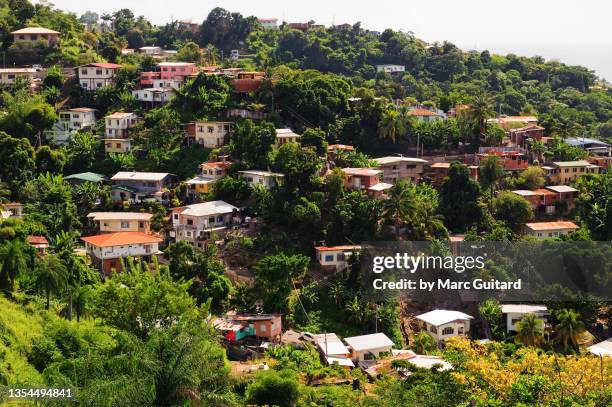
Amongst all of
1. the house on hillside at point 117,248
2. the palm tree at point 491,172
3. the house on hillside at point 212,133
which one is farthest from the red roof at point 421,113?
the house on hillside at point 117,248

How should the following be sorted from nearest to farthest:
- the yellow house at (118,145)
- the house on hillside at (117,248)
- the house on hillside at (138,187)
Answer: the house on hillside at (117,248), the house on hillside at (138,187), the yellow house at (118,145)

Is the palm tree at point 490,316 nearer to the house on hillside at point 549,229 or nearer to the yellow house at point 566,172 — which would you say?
the house on hillside at point 549,229

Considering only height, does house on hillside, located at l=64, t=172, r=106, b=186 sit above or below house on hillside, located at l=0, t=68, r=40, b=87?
below

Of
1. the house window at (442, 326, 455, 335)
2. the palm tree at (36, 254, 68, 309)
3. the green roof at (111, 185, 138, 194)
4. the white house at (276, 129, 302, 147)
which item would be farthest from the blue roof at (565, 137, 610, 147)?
the palm tree at (36, 254, 68, 309)

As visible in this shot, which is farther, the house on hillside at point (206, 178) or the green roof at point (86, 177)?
the green roof at point (86, 177)

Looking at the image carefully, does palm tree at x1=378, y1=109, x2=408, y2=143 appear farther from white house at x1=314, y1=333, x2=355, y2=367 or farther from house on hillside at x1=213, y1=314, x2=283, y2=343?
house on hillside at x1=213, y1=314, x2=283, y2=343

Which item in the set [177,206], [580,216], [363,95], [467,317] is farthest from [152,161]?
[580,216]
